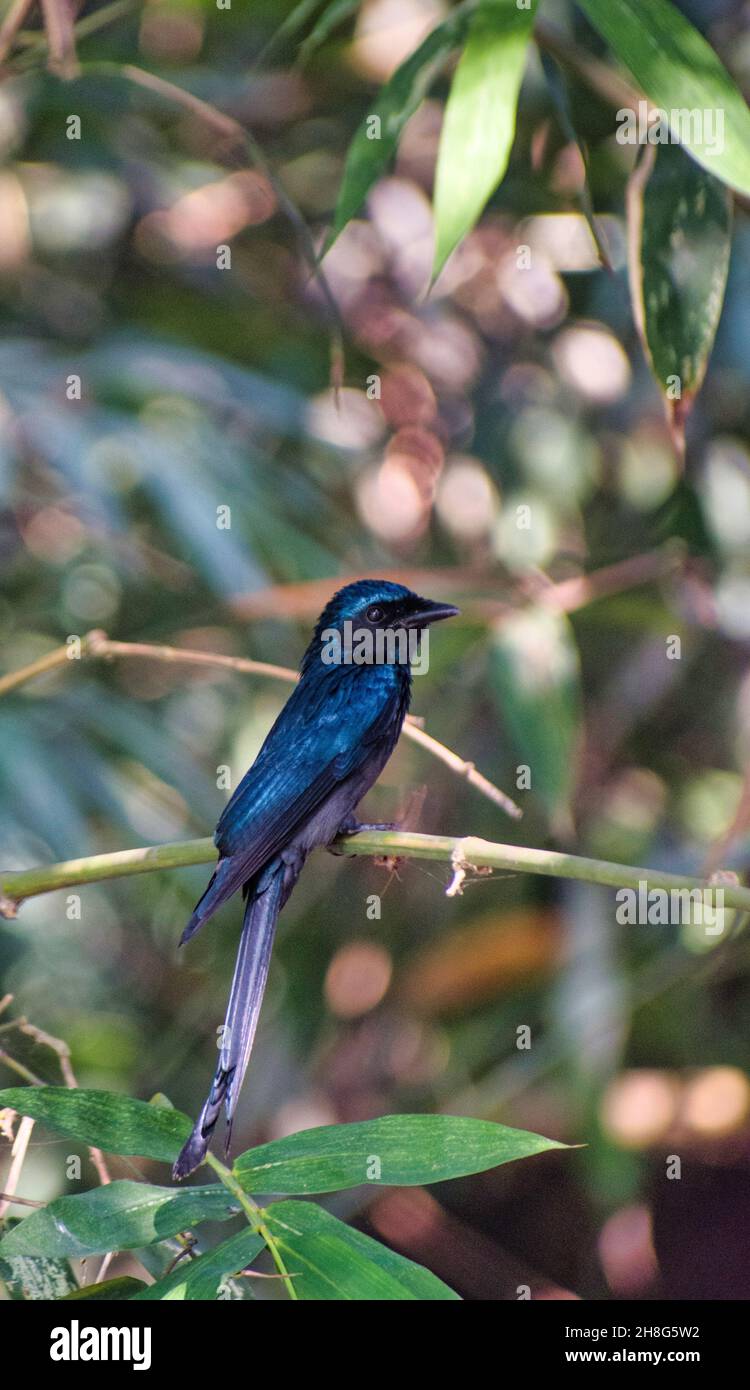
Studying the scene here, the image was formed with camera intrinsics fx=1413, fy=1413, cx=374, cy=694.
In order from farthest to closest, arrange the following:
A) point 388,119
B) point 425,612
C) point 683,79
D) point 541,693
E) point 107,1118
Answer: point 541,693 → point 425,612 → point 388,119 → point 683,79 → point 107,1118

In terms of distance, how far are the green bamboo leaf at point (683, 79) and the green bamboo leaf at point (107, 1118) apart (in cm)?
150

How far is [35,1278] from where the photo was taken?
1.91 m

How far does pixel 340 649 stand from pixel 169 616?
Answer: 1245 mm

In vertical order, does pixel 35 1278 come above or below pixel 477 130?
below

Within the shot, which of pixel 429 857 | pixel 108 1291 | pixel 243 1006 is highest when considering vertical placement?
pixel 429 857

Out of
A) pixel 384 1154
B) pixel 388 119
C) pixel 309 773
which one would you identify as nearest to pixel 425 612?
pixel 309 773

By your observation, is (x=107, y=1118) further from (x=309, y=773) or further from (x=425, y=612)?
(x=425, y=612)

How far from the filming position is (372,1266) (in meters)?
1.57

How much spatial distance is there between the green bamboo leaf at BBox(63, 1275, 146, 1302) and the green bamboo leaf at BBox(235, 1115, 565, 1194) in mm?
215

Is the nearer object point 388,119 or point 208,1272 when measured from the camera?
point 208,1272

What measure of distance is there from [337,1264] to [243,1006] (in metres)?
0.56

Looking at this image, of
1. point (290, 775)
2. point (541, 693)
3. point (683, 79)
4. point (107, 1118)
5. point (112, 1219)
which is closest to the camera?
point (112, 1219)

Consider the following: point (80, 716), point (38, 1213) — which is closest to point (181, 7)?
point (80, 716)

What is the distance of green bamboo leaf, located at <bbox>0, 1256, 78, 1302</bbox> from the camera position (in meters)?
1.89
